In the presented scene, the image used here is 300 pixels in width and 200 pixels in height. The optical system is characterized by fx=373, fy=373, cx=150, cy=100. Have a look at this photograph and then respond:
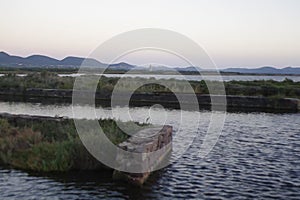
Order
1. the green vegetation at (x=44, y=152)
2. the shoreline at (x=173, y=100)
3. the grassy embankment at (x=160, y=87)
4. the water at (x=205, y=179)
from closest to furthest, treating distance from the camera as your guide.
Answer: the water at (x=205, y=179), the green vegetation at (x=44, y=152), the shoreline at (x=173, y=100), the grassy embankment at (x=160, y=87)

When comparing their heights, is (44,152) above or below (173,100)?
below

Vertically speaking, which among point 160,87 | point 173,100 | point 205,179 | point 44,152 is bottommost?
point 205,179

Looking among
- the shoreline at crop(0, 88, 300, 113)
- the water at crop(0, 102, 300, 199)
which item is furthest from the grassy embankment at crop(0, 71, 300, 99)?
the water at crop(0, 102, 300, 199)

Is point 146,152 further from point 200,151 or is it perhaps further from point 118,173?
point 200,151

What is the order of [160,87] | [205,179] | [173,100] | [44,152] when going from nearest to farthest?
[205,179] → [44,152] → [173,100] → [160,87]

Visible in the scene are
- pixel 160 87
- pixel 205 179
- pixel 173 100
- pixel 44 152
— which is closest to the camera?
pixel 205 179

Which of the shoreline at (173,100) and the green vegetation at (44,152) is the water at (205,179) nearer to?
the green vegetation at (44,152)

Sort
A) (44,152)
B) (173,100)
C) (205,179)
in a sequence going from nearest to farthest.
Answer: (205,179) → (44,152) → (173,100)

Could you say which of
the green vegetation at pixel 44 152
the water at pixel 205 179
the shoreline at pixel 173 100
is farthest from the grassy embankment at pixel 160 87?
the green vegetation at pixel 44 152

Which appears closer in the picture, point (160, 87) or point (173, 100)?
point (173, 100)

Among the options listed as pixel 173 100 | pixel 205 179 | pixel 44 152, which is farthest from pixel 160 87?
pixel 205 179

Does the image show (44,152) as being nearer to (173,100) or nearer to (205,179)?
(205,179)

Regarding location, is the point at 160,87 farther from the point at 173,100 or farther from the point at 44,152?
the point at 44,152

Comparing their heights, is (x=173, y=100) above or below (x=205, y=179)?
above
